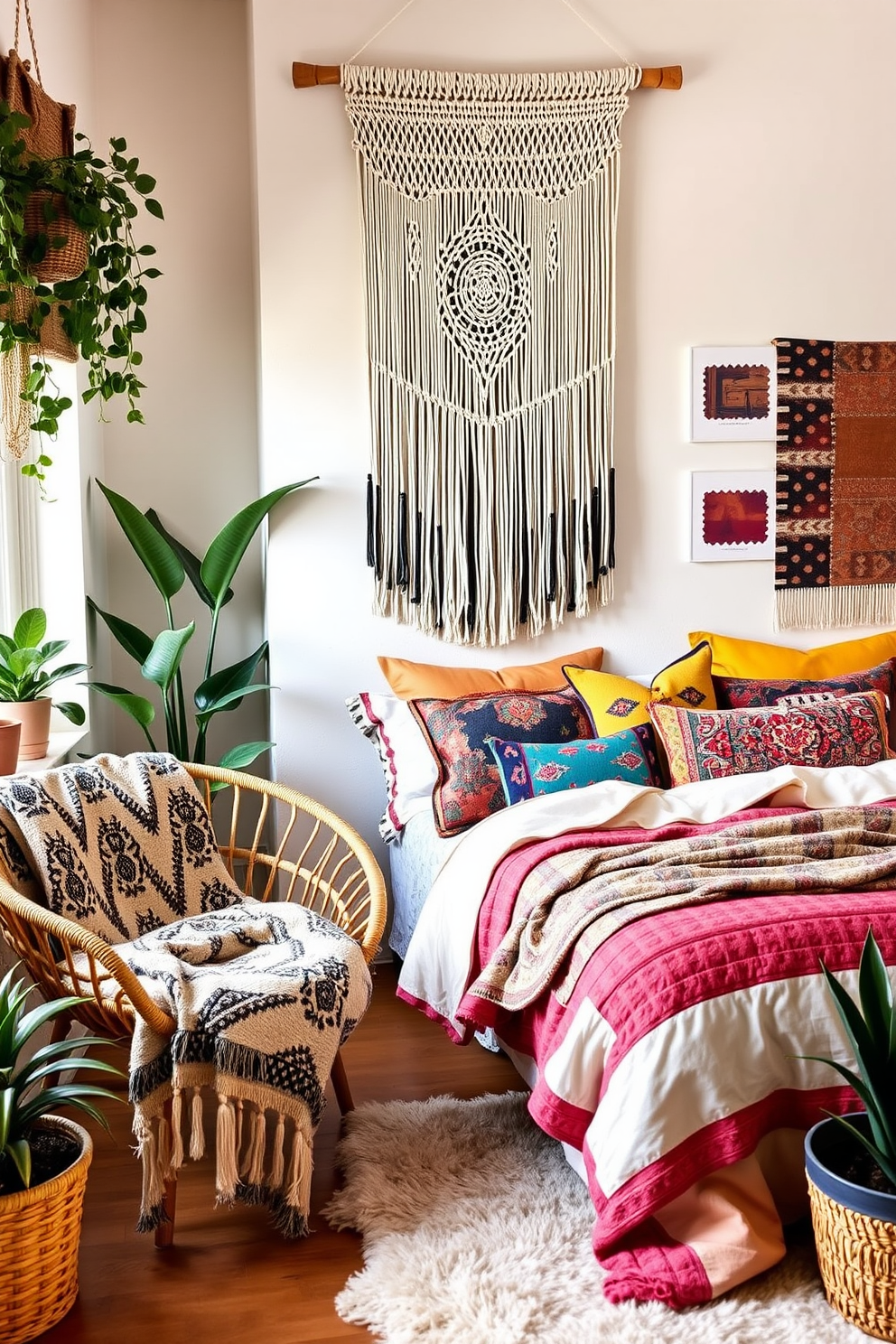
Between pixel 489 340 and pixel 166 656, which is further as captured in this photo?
pixel 489 340

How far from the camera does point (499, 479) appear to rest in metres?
3.63

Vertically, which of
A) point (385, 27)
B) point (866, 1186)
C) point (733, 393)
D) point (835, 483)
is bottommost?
point (866, 1186)

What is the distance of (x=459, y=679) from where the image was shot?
11.7 feet

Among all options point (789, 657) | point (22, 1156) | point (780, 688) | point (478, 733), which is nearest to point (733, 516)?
point (789, 657)

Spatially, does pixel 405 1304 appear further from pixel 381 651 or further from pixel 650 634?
pixel 650 634

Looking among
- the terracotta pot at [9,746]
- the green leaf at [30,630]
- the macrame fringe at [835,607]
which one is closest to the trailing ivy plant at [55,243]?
the green leaf at [30,630]

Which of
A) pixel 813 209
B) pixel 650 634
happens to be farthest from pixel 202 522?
pixel 813 209

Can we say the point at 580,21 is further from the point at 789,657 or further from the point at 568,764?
the point at 568,764

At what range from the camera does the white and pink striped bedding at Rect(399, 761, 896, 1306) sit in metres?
1.97

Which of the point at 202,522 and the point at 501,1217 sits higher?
the point at 202,522

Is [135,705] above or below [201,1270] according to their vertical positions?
above

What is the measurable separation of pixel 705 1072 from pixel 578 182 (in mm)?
2637

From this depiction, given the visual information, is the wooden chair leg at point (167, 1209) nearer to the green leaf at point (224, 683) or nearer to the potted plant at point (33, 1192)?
the potted plant at point (33, 1192)

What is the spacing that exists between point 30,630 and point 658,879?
1712mm
